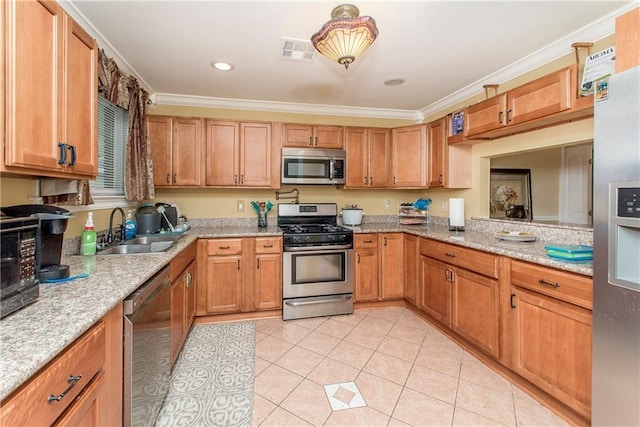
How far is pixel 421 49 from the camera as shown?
2.27 metres

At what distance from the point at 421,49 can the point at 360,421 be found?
260 cm

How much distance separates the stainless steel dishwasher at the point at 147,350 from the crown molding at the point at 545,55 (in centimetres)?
315

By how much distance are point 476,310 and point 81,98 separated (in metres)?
2.92

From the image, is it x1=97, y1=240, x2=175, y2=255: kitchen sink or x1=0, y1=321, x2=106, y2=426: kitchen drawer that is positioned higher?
x1=97, y1=240, x2=175, y2=255: kitchen sink

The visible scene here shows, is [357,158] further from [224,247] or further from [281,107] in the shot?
[224,247]

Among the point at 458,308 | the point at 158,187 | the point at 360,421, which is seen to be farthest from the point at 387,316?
the point at 158,187

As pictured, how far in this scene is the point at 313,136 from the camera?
3408 millimetres

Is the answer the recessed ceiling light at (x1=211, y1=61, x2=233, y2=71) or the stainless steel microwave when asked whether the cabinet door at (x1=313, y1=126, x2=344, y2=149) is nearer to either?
the stainless steel microwave

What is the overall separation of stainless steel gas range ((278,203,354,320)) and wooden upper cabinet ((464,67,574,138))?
5.29ft

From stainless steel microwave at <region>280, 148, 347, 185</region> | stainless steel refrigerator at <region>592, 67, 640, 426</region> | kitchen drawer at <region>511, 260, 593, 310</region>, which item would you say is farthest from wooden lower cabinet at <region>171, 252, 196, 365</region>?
stainless steel refrigerator at <region>592, 67, 640, 426</region>

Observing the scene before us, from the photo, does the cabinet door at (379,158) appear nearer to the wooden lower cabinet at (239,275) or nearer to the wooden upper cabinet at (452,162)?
the wooden upper cabinet at (452,162)

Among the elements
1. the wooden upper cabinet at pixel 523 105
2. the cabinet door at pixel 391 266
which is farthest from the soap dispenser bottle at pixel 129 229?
the wooden upper cabinet at pixel 523 105

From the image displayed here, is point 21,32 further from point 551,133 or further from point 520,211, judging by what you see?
point 520,211

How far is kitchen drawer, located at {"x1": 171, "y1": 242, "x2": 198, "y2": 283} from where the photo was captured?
78.5 inches
